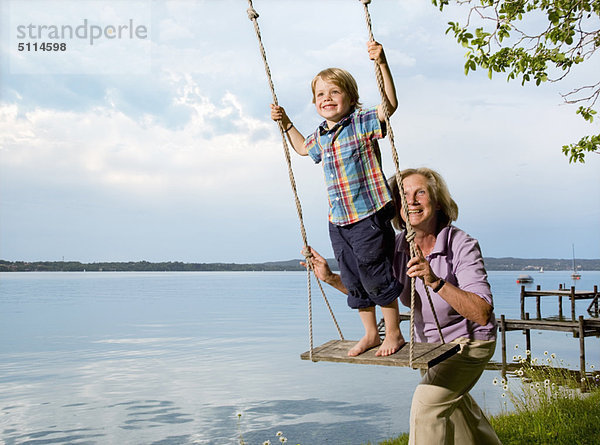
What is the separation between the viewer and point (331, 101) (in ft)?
10.4

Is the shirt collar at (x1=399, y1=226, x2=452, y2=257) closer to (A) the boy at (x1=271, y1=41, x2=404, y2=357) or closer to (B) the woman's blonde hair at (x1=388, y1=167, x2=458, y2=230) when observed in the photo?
(B) the woman's blonde hair at (x1=388, y1=167, x2=458, y2=230)

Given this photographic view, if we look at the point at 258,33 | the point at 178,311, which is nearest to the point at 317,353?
the point at 258,33

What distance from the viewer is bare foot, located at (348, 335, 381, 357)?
304 cm

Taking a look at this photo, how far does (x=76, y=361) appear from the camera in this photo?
38844 mm

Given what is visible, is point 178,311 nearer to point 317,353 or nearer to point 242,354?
point 242,354

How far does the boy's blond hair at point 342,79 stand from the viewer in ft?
10.3

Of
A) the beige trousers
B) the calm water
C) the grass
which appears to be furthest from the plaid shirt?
the calm water

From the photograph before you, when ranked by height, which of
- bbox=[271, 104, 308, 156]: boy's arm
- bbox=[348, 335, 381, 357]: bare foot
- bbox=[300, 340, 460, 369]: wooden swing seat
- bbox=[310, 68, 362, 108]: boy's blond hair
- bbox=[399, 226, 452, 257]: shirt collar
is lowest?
bbox=[300, 340, 460, 369]: wooden swing seat

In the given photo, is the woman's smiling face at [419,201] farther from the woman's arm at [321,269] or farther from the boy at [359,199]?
the woman's arm at [321,269]

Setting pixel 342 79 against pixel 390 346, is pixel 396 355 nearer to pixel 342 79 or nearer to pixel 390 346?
pixel 390 346

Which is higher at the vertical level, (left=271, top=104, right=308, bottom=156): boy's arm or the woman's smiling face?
(left=271, top=104, right=308, bottom=156): boy's arm

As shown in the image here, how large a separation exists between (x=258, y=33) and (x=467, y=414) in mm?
2710

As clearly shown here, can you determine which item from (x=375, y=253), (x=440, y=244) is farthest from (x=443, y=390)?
(x=375, y=253)

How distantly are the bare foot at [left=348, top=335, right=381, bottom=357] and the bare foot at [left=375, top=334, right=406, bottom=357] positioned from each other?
11cm
